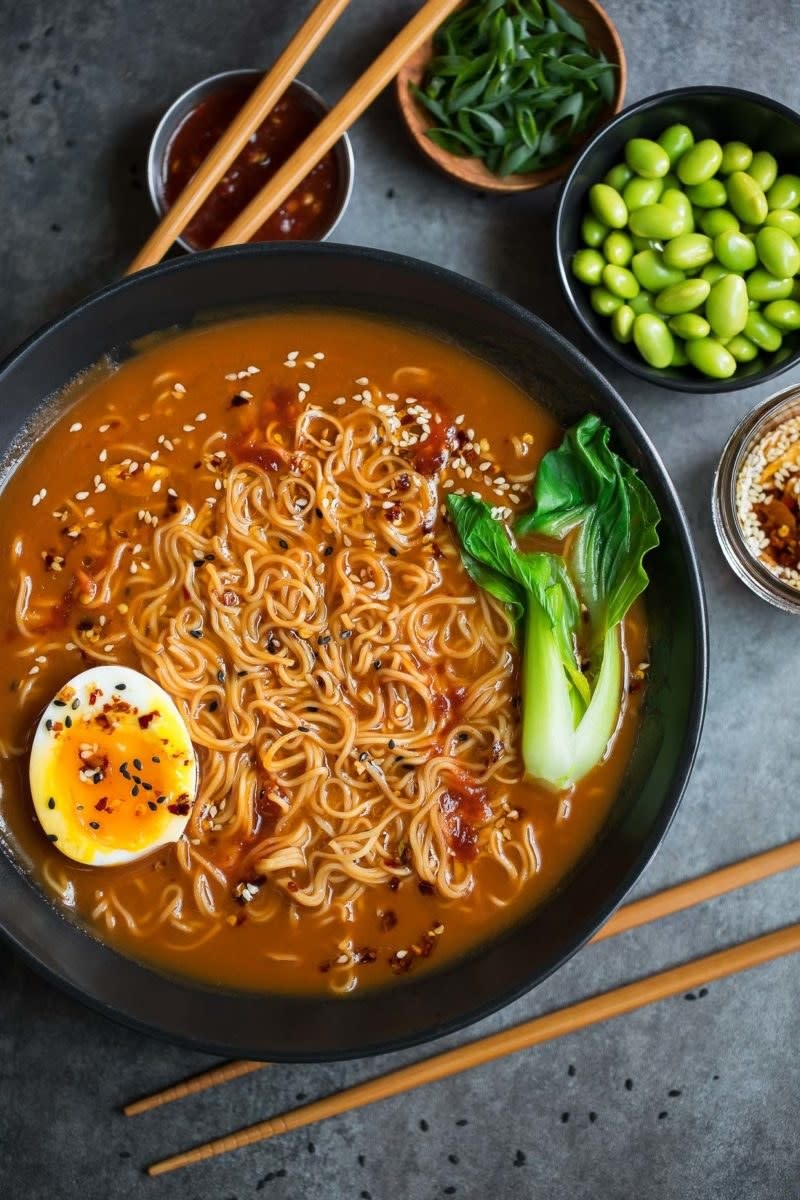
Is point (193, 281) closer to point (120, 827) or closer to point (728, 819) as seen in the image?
point (120, 827)

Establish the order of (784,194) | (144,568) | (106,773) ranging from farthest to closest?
(784,194) < (144,568) < (106,773)

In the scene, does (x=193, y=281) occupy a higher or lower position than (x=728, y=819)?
higher

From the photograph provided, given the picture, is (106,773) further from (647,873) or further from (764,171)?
(764,171)

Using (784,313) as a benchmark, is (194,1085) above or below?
below

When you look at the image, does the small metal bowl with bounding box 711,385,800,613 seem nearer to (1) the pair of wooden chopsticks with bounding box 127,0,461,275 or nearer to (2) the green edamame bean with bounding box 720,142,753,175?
(2) the green edamame bean with bounding box 720,142,753,175

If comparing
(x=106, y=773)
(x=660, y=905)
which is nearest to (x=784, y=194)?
(x=660, y=905)

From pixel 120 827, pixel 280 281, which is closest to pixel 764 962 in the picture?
pixel 120 827
